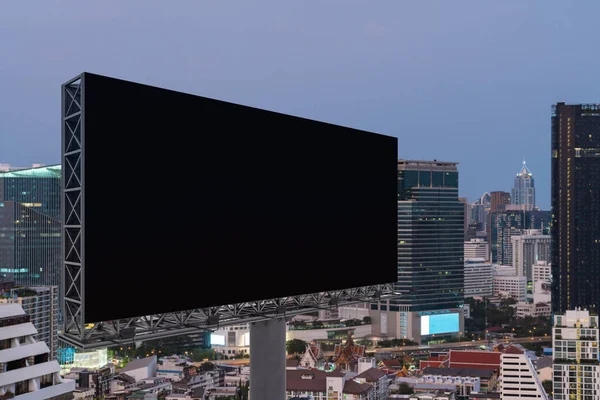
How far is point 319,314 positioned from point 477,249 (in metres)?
35.7

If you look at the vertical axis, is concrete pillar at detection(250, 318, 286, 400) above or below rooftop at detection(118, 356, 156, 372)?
above

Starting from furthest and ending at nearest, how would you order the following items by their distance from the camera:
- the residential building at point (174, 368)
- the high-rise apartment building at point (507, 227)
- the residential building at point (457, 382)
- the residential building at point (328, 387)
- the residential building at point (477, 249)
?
the high-rise apartment building at point (507, 227) → the residential building at point (477, 249) → the residential building at point (174, 368) → the residential building at point (457, 382) → the residential building at point (328, 387)

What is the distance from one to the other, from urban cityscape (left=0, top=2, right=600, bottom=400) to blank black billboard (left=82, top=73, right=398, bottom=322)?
0.03m

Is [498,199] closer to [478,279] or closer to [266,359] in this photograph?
[478,279]

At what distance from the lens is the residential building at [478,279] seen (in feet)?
230

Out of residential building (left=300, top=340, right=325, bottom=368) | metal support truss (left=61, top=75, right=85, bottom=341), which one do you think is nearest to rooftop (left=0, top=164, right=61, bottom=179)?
residential building (left=300, top=340, right=325, bottom=368)

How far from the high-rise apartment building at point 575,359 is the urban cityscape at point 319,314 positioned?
0.15ft

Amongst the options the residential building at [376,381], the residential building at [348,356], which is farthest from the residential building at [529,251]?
the residential building at [376,381]

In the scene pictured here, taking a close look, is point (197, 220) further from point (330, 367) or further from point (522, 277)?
point (522, 277)

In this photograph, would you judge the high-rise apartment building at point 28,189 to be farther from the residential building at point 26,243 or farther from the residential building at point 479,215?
the residential building at point 479,215

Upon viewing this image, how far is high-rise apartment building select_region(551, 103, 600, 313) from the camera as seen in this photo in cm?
4878

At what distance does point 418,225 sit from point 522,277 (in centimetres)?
2644

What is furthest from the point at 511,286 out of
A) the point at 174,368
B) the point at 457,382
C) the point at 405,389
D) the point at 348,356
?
the point at 405,389

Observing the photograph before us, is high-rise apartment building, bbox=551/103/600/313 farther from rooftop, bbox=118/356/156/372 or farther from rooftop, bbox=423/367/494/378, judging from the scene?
rooftop, bbox=118/356/156/372
